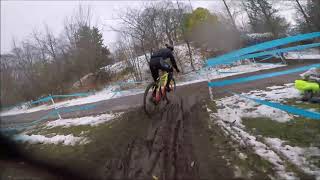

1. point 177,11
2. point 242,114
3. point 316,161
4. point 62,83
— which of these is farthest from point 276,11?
point 316,161

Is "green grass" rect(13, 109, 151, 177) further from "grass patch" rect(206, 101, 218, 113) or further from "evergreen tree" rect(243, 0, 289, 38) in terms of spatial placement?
"evergreen tree" rect(243, 0, 289, 38)

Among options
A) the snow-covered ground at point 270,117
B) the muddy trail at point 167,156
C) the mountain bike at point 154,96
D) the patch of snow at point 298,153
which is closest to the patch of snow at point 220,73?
the snow-covered ground at point 270,117

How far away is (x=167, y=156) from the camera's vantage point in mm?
4730

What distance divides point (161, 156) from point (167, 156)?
4.4 inches

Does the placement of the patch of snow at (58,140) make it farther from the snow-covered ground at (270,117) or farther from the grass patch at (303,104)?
the grass patch at (303,104)

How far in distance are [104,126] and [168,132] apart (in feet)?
8.71

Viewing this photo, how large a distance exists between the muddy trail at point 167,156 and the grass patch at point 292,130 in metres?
1.28

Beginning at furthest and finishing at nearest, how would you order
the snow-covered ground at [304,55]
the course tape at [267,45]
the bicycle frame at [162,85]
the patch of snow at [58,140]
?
the snow-covered ground at [304,55]
the bicycle frame at [162,85]
the patch of snow at [58,140]
the course tape at [267,45]

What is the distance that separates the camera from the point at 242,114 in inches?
256

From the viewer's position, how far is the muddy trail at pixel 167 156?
410 cm

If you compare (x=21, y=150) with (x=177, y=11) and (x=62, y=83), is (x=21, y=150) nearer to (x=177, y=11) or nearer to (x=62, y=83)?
(x=62, y=83)

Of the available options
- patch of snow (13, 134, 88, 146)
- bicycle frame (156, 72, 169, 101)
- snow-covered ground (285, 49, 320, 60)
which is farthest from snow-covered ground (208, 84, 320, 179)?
snow-covered ground (285, 49, 320, 60)

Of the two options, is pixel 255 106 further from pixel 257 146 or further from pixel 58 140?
pixel 58 140

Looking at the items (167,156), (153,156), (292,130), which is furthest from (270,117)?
(153,156)
